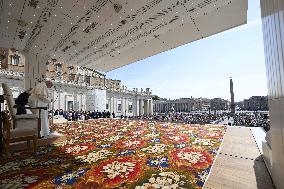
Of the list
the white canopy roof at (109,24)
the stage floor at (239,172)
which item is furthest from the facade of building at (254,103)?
the stage floor at (239,172)

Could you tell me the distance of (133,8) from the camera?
490 centimetres

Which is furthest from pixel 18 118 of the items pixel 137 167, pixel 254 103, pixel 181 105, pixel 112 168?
pixel 254 103

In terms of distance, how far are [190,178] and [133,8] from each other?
14.3ft

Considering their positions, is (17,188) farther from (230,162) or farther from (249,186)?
(230,162)

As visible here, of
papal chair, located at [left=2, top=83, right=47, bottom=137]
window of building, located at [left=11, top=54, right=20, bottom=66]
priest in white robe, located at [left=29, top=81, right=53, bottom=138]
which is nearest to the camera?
papal chair, located at [left=2, top=83, right=47, bottom=137]

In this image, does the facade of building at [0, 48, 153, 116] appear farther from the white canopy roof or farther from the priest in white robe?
the priest in white robe

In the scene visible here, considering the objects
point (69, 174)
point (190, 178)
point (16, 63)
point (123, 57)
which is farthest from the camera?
point (16, 63)

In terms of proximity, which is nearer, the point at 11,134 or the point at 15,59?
the point at 11,134

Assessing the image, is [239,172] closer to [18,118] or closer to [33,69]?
[18,118]

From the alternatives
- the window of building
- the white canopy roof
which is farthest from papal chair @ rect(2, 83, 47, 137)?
the window of building

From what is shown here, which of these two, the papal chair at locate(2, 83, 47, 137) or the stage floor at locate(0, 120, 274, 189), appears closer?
the stage floor at locate(0, 120, 274, 189)

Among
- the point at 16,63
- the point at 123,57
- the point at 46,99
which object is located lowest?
the point at 46,99

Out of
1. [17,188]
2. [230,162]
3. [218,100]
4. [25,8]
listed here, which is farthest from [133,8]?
[218,100]

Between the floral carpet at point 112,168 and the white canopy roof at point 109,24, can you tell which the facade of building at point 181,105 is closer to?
the white canopy roof at point 109,24
